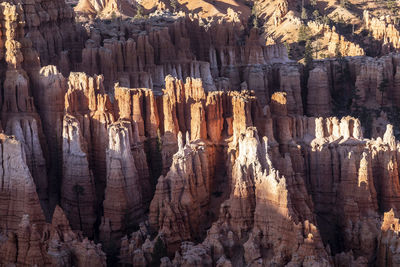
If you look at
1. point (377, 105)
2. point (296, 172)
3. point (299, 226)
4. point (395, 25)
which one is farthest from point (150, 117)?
point (395, 25)

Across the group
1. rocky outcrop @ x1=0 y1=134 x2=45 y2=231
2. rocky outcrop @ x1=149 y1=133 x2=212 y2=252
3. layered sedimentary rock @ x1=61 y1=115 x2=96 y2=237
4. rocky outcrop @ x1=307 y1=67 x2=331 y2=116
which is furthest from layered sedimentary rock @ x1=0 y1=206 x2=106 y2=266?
rocky outcrop @ x1=307 y1=67 x2=331 y2=116

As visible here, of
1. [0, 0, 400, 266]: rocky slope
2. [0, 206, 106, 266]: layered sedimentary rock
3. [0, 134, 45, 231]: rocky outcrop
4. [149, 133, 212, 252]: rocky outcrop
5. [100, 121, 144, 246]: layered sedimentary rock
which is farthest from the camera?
[100, 121, 144, 246]: layered sedimentary rock

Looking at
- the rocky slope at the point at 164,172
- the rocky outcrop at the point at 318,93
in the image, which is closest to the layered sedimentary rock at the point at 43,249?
the rocky slope at the point at 164,172

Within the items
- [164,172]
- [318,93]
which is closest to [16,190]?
[164,172]

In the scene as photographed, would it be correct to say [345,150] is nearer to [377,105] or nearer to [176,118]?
[176,118]

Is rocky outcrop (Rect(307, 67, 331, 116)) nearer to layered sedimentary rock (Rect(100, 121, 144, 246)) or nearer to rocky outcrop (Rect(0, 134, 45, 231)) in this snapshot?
layered sedimentary rock (Rect(100, 121, 144, 246))

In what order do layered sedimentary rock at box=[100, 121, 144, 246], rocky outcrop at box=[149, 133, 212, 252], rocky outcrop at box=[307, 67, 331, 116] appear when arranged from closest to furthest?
rocky outcrop at box=[149, 133, 212, 252] → layered sedimentary rock at box=[100, 121, 144, 246] → rocky outcrop at box=[307, 67, 331, 116]

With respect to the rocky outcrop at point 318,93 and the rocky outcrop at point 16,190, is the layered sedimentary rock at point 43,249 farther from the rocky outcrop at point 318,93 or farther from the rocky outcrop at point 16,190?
the rocky outcrop at point 318,93

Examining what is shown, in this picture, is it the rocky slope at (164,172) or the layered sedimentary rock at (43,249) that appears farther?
the rocky slope at (164,172)
